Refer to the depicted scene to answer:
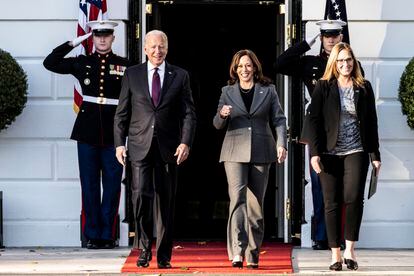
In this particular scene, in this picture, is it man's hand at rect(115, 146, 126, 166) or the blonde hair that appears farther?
the blonde hair

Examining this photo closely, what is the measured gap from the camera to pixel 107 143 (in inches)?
529

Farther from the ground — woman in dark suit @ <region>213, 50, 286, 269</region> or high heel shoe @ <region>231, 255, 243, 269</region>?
woman in dark suit @ <region>213, 50, 286, 269</region>

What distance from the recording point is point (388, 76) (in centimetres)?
1377

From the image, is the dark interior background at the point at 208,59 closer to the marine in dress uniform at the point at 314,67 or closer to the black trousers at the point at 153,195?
the marine in dress uniform at the point at 314,67

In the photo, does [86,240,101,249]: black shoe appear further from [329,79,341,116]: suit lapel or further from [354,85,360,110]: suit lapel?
[354,85,360,110]: suit lapel

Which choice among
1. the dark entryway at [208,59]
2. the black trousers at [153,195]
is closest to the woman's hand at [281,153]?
the black trousers at [153,195]

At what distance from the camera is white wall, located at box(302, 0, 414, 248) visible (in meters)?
13.8

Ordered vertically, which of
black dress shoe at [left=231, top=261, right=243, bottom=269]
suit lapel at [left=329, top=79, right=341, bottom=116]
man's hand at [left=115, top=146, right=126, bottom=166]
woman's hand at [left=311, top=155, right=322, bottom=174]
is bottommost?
black dress shoe at [left=231, top=261, right=243, bottom=269]

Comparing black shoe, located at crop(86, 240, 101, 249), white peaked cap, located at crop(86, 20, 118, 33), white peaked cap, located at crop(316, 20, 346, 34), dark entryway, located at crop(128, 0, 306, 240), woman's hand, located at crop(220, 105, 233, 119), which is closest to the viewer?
woman's hand, located at crop(220, 105, 233, 119)

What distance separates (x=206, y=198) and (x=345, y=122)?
5630 millimetres

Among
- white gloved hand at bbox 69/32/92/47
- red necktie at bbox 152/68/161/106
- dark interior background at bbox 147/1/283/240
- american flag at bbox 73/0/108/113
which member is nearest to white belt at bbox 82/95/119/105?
american flag at bbox 73/0/108/113

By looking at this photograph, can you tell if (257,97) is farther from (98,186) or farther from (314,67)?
(98,186)

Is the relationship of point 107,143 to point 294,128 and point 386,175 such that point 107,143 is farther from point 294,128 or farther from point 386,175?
point 386,175

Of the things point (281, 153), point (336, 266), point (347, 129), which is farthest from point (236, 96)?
point (336, 266)
